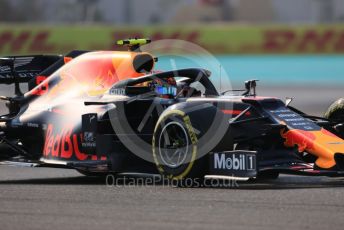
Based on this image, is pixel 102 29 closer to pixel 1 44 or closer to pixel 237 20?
pixel 1 44

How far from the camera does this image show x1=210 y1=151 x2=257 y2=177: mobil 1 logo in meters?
9.15

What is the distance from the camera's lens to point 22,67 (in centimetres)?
1224

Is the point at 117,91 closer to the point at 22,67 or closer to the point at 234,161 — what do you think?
the point at 234,161

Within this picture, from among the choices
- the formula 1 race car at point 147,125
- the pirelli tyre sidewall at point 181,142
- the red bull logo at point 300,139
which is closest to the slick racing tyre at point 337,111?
the formula 1 race car at point 147,125

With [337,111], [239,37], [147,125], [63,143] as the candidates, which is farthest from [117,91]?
[239,37]

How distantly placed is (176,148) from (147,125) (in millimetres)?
719

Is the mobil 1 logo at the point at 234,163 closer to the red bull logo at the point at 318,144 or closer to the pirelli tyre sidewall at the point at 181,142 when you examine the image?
the pirelli tyre sidewall at the point at 181,142

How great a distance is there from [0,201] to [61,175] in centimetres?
305

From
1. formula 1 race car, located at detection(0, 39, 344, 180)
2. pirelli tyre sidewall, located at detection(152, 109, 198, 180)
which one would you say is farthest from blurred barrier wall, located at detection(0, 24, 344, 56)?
pirelli tyre sidewall, located at detection(152, 109, 198, 180)

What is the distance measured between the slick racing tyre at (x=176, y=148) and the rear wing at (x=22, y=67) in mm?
2777

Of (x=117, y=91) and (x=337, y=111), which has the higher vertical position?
(x=117, y=91)

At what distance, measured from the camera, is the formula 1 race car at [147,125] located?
938cm

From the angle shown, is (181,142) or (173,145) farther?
(173,145)

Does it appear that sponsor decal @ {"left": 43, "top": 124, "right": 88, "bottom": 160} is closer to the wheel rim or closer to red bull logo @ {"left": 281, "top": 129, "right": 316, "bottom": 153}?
the wheel rim
